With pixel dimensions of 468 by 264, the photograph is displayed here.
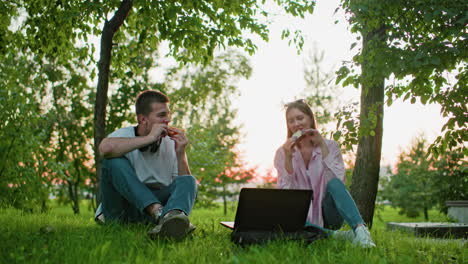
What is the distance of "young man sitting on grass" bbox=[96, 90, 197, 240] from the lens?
303 cm

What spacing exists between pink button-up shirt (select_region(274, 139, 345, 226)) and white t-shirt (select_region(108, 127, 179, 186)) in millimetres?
981

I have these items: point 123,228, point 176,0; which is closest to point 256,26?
point 176,0

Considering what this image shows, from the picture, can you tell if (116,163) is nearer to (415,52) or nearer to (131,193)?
(131,193)

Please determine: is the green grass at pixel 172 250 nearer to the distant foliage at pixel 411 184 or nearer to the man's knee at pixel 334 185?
the man's knee at pixel 334 185

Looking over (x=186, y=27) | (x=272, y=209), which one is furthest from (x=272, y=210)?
(x=186, y=27)

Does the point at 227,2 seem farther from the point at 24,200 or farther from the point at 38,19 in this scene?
the point at 24,200

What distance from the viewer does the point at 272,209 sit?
122 inches

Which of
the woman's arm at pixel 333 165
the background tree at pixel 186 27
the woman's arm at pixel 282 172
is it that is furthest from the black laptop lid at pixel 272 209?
the background tree at pixel 186 27

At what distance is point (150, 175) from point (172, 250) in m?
1.23

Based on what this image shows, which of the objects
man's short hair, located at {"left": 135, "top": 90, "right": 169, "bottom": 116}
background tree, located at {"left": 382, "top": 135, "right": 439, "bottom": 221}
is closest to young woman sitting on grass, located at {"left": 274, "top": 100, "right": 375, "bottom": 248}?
man's short hair, located at {"left": 135, "top": 90, "right": 169, "bottom": 116}

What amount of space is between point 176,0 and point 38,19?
2291mm

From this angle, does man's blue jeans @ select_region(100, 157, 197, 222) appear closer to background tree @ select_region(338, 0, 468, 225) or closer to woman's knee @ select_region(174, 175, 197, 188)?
woman's knee @ select_region(174, 175, 197, 188)

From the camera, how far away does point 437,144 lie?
4.98m

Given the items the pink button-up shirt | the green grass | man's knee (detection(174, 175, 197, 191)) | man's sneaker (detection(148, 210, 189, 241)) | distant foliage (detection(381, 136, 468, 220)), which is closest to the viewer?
the green grass
